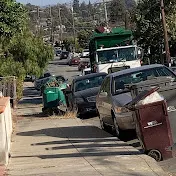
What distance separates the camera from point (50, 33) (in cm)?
13600

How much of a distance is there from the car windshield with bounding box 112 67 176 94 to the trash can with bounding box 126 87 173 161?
13.2ft

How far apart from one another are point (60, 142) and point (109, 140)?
44.5 inches

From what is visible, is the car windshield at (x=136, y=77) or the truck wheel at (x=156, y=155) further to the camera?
the car windshield at (x=136, y=77)

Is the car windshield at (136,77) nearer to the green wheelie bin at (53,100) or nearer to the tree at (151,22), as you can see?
the green wheelie bin at (53,100)

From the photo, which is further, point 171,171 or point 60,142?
point 60,142

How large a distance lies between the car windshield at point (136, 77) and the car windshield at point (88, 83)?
664 centimetres

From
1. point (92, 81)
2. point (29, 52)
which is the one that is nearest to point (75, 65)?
point (29, 52)

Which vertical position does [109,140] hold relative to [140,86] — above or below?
below

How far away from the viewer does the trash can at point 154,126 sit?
Result: 9719mm

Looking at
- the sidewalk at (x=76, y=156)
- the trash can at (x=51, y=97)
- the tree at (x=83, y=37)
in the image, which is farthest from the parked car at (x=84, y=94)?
the tree at (x=83, y=37)

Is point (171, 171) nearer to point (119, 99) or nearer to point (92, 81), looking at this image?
point (119, 99)

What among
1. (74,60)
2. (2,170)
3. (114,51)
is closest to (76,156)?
(2,170)

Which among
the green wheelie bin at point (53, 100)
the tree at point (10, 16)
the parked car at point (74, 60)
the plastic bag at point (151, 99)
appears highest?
the tree at point (10, 16)

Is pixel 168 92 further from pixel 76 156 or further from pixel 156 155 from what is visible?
pixel 76 156
